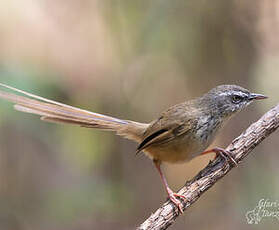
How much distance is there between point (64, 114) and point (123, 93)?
61.3 inches

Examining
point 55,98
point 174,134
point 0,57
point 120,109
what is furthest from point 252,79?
point 0,57

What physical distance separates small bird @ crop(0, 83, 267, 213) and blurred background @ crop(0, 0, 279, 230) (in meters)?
0.32

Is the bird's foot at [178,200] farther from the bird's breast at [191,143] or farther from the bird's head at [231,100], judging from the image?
the bird's head at [231,100]

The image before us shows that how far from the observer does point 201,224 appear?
582 cm

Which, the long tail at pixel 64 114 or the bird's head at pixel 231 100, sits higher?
the long tail at pixel 64 114

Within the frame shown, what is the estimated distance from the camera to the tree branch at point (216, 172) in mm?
3191

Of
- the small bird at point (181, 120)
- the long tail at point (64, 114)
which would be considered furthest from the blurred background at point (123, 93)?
the small bird at point (181, 120)

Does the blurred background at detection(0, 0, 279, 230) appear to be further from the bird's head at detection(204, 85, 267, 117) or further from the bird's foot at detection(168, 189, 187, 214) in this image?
the bird's foot at detection(168, 189, 187, 214)

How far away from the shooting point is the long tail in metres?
3.74

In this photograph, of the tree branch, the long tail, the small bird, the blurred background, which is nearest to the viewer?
the tree branch

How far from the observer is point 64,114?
4.00m

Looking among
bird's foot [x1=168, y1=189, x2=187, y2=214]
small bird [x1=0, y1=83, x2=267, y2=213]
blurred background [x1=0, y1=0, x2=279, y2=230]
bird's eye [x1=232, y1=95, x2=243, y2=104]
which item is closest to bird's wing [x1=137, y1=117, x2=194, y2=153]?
small bird [x1=0, y1=83, x2=267, y2=213]

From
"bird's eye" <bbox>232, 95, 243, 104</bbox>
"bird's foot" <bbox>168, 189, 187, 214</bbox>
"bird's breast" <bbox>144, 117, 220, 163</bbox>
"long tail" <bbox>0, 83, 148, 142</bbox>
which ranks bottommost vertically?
"bird's foot" <bbox>168, 189, 187, 214</bbox>

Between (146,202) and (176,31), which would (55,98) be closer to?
(176,31)
